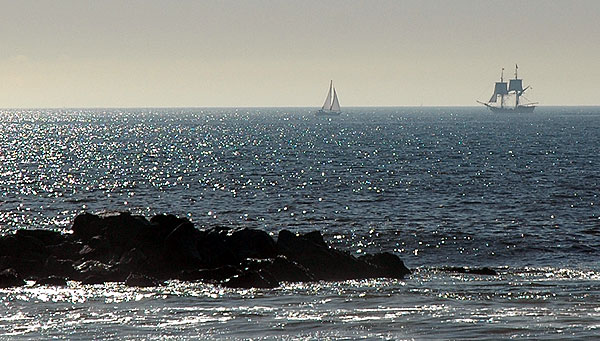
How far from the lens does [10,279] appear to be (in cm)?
3347

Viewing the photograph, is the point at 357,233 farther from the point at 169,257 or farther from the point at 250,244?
the point at 169,257

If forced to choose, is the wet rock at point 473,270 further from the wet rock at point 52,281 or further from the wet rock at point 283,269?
the wet rock at point 52,281

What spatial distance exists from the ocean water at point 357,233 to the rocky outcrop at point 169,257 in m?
1.23

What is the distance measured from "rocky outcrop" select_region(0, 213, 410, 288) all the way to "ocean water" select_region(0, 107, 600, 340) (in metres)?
1.23

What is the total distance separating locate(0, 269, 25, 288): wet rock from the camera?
33156mm

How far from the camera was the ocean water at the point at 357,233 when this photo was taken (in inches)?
1024

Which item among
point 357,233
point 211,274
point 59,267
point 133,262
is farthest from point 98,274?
point 357,233

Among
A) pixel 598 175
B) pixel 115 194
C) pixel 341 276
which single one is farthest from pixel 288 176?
pixel 341 276

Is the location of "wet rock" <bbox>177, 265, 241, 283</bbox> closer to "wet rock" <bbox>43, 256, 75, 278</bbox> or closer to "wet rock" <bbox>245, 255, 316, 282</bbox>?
"wet rock" <bbox>245, 255, 316, 282</bbox>

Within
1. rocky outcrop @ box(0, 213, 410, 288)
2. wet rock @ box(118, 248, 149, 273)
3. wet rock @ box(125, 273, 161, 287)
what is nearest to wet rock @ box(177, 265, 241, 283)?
rocky outcrop @ box(0, 213, 410, 288)

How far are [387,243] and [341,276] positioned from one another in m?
11.3

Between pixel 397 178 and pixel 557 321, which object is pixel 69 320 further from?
pixel 397 178

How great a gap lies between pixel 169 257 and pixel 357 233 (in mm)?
16937

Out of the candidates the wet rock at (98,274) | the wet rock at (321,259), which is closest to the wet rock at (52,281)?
the wet rock at (98,274)
